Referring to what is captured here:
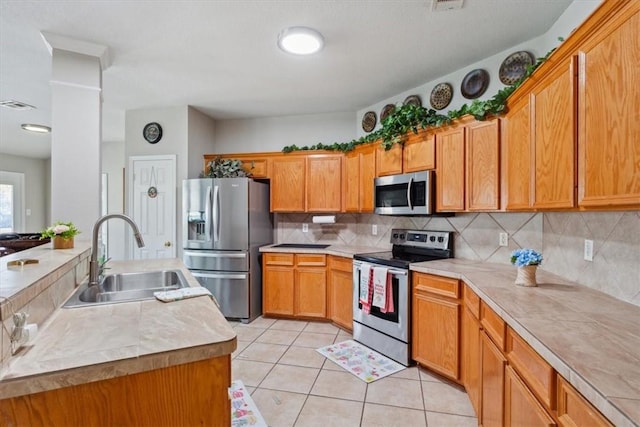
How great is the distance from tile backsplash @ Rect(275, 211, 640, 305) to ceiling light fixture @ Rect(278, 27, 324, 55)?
1902mm

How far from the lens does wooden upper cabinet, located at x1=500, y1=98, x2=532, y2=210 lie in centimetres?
187

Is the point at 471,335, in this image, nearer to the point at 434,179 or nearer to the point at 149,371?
the point at 434,179

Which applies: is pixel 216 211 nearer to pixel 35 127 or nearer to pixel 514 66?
pixel 514 66

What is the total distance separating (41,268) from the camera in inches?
52.7

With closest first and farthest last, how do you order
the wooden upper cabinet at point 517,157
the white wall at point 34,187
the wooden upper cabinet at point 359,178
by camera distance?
1. the wooden upper cabinet at point 517,157
2. the wooden upper cabinet at point 359,178
3. the white wall at point 34,187

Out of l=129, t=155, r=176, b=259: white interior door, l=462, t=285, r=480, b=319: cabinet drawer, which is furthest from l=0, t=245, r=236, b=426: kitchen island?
l=129, t=155, r=176, b=259: white interior door

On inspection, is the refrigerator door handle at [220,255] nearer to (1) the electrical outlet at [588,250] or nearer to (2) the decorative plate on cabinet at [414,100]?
(2) the decorative plate on cabinet at [414,100]

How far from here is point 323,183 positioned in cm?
386

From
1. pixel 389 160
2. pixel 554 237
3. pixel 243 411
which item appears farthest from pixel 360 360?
pixel 389 160

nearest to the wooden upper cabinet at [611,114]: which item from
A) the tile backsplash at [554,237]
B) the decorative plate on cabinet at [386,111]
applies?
the tile backsplash at [554,237]

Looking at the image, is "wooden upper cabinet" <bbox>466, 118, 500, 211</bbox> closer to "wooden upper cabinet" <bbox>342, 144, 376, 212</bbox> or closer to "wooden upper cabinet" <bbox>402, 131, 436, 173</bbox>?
"wooden upper cabinet" <bbox>402, 131, 436, 173</bbox>

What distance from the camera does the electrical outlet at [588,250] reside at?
176cm

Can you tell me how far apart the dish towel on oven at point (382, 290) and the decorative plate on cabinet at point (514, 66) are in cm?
181

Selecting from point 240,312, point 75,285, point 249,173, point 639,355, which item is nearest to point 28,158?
point 249,173
